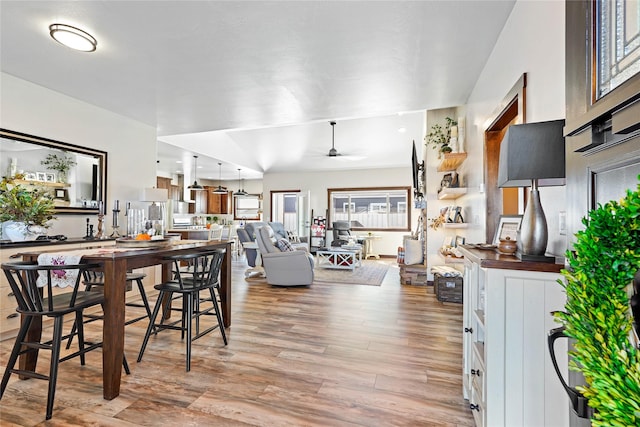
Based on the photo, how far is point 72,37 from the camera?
2502 mm

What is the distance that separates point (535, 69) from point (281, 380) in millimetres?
2521

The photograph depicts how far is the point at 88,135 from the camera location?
13.4ft

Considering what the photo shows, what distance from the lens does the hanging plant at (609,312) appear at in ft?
1.58

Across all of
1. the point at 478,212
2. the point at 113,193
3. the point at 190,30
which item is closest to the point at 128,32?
the point at 190,30

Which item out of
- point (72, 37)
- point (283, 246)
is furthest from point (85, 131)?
point (283, 246)

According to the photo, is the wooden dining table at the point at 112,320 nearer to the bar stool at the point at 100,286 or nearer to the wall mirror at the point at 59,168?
the bar stool at the point at 100,286

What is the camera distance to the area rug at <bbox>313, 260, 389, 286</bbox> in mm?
5480

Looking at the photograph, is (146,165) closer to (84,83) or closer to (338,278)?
(84,83)

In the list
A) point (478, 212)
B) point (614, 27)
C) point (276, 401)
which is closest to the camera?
point (614, 27)

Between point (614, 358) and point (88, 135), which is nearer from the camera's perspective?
point (614, 358)

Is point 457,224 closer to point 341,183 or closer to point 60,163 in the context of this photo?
point 60,163

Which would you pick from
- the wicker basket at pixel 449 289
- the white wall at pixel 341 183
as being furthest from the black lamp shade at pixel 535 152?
the white wall at pixel 341 183

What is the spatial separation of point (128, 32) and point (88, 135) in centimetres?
218

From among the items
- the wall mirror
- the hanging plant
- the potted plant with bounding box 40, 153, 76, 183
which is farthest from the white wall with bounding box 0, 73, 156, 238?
the hanging plant
